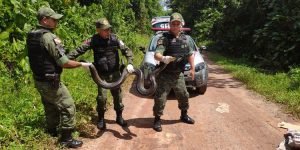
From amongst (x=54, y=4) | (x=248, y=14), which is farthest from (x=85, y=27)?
(x=248, y=14)

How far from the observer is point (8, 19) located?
7371 millimetres

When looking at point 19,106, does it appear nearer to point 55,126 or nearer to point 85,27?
point 55,126

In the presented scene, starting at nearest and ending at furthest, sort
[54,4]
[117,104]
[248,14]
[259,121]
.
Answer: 1. [117,104]
2. [259,121]
3. [54,4]
4. [248,14]

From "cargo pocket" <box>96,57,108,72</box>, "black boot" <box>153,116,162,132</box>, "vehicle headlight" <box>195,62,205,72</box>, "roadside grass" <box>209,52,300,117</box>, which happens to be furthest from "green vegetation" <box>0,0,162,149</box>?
"roadside grass" <box>209,52,300,117</box>

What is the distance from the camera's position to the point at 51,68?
5.60 meters

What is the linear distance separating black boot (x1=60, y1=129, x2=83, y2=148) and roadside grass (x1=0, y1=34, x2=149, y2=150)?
12 centimetres

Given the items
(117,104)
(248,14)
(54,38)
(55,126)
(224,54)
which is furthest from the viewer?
(224,54)

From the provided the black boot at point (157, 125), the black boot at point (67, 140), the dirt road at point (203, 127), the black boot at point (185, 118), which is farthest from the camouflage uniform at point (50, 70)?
the black boot at point (185, 118)

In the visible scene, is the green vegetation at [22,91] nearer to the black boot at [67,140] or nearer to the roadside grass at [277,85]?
the black boot at [67,140]

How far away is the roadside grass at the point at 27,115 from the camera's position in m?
5.57

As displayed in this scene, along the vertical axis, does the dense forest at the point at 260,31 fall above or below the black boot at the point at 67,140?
above

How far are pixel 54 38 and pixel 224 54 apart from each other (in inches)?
745

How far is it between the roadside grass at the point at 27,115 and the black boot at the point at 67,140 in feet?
0.40

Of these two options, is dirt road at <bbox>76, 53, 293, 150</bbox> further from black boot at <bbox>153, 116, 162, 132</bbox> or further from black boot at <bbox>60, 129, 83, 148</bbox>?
black boot at <bbox>60, 129, 83, 148</bbox>
